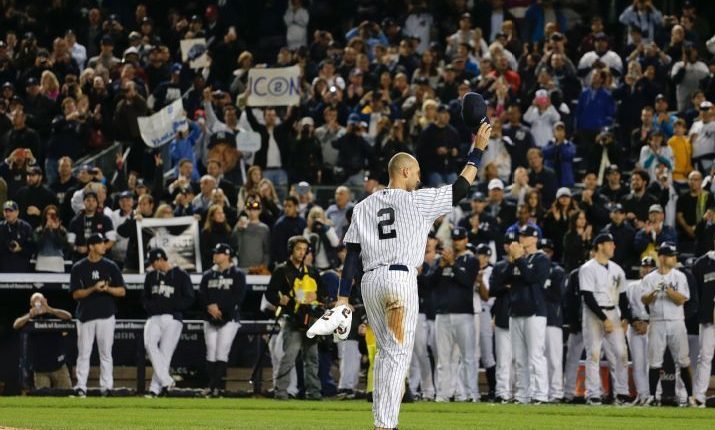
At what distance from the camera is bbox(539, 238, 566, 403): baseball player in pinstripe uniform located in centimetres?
1844

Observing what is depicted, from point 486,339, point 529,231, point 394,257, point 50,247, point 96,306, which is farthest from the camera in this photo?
point 50,247

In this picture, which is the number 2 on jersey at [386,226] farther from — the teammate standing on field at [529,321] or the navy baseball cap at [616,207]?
the navy baseball cap at [616,207]

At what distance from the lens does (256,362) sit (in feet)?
65.0

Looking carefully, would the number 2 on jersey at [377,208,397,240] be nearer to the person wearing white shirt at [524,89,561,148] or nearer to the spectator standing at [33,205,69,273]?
the spectator standing at [33,205,69,273]

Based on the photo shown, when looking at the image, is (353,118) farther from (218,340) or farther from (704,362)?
(704,362)

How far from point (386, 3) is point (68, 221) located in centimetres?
998

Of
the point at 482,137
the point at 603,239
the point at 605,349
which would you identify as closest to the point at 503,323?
the point at 605,349

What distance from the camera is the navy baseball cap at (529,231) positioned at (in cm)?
1836

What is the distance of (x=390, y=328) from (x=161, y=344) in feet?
30.8

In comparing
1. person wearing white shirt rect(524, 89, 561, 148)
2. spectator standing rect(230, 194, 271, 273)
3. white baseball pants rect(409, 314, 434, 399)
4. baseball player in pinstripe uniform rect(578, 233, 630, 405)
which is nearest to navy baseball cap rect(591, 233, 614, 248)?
baseball player in pinstripe uniform rect(578, 233, 630, 405)

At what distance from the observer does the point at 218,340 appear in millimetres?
19281

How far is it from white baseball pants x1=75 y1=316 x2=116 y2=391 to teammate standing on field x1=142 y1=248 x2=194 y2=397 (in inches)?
20.0

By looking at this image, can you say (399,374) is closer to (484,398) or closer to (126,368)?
(484,398)

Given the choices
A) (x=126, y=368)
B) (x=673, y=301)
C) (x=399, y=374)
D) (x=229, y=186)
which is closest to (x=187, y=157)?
(x=229, y=186)
